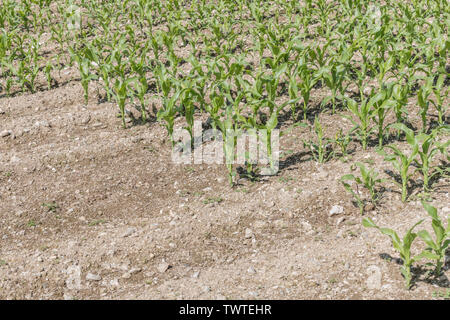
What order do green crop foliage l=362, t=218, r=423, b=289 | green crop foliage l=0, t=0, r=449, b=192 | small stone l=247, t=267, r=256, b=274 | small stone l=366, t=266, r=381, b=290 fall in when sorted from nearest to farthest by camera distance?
green crop foliage l=362, t=218, r=423, b=289, small stone l=366, t=266, r=381, b=290, small stone l=247, t=267, r=256, b=274, green crop foliage l=0, t=0, r=449, b=192

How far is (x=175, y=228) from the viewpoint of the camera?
12.6 ft

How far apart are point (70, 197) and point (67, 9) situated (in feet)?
14.5

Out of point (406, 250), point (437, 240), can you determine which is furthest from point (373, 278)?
point (437, 240)

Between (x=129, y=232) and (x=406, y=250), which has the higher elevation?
(x=406, y=250)

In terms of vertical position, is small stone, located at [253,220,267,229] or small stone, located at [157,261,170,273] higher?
small stone, located at [253,220,267,229]

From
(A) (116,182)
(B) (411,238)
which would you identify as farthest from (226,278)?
(A) (116,182)

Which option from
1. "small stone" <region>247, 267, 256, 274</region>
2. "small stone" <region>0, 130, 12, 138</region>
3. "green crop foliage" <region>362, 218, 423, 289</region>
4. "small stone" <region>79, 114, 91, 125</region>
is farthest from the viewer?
"small stone" <region>79, 114, 91, 125</region>

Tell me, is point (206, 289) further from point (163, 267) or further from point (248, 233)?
point (248, 233)

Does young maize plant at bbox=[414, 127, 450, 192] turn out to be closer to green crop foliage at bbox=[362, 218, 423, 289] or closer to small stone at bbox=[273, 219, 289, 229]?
green crop foliage at bbox=[362, 218, 423, 289]

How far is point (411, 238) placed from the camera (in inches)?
120

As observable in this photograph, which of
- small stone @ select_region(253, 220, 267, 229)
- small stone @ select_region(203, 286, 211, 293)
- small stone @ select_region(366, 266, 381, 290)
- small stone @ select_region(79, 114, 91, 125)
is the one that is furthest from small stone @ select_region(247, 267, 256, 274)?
small stone @ select_region(79, 114, 91, 125)

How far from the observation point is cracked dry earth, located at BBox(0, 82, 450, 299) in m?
3.32

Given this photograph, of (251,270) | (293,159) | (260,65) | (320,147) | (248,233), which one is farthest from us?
(260,65)
